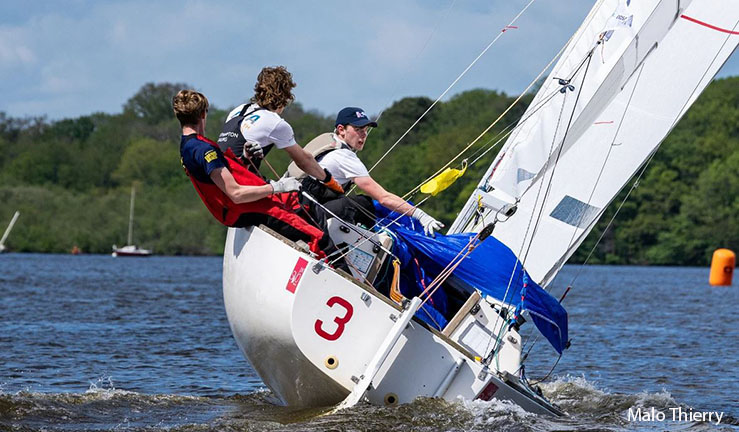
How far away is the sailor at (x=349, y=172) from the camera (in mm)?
7719

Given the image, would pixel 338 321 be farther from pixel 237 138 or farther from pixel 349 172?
pixel 237 138

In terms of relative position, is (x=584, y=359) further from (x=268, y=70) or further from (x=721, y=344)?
(x=268, y=70)

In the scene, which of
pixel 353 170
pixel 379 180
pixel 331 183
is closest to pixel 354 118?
pixel 353 170

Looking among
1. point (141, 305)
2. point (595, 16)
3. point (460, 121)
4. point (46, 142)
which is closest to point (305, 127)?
point (460, 121)

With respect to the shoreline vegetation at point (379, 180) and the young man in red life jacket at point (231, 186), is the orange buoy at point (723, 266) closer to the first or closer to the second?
the shoreline vegetation at point (379, 180)

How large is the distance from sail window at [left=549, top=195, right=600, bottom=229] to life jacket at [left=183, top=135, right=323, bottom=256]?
263cm

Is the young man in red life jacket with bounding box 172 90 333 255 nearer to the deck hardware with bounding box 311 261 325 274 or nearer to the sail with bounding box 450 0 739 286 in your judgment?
the deck hardware with bounding box 311 261 325 274

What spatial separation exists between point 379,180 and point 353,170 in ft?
208

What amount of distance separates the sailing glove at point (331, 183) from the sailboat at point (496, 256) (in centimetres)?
25

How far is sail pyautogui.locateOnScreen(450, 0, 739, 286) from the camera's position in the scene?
8961 millimetres

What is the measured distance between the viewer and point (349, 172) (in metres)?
7.83

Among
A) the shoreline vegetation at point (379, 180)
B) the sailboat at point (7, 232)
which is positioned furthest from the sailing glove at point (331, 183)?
the sailboat at point (7, 232)

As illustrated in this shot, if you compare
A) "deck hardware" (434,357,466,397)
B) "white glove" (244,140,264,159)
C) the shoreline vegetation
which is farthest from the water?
the shoreline vegetation

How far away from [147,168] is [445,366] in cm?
8879
